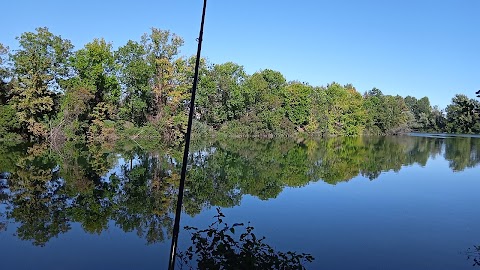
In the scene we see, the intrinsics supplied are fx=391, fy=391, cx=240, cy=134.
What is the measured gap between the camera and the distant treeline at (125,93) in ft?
129

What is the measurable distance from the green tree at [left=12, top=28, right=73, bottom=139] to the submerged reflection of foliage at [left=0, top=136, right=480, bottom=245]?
10386 millimetres

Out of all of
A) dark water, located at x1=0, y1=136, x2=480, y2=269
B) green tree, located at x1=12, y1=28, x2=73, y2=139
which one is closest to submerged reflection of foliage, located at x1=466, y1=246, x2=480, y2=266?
dark water, located at x1=0, y1=136, x2=480, y2=269

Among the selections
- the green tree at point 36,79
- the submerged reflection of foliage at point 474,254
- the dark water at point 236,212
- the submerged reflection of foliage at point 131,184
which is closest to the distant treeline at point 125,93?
the green tree at point 36,79

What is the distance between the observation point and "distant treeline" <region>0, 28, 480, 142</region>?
39406 millimetres

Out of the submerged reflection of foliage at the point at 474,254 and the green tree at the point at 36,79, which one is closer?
the submerged reflection of foliage at the point at 474,254

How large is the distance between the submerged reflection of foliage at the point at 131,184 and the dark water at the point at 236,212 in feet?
0.18

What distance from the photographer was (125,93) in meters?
48.8

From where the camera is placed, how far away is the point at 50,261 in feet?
27.4

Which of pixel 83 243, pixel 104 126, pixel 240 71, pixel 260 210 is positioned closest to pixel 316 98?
pixel 240 71

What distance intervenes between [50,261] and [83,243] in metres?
1.28

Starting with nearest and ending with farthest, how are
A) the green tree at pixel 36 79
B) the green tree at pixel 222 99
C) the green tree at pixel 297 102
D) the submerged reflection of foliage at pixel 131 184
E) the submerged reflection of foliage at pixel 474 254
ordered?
the submerged reflection of foliage at pixel 474 254, the submerged reflection of foliage at pixel 131 184, the green tree at pixel 36 79, the green tree at pixel 222 99, the green tree at pixel 297 102

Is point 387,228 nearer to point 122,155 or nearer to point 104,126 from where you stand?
point 122,155

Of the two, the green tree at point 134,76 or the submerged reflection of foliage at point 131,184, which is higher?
the green tree at point 134,76

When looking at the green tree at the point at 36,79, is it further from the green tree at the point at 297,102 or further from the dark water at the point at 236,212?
the green tree at the point at 297,102
